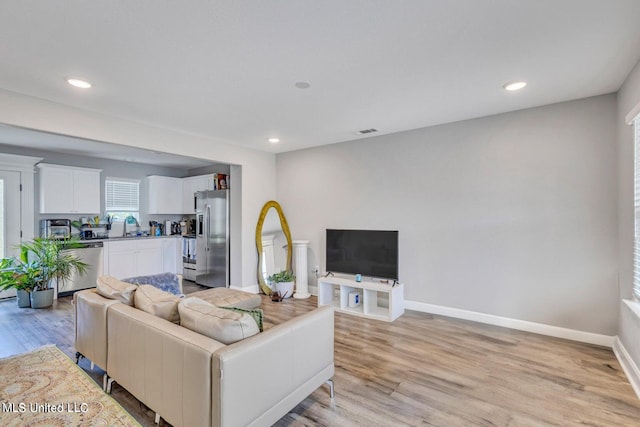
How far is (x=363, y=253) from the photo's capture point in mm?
4461

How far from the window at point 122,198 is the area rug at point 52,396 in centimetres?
396

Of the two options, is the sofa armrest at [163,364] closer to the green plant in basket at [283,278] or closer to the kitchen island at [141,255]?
the green plant in basket at [283,278]

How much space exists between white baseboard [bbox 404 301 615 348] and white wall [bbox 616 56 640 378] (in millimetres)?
237

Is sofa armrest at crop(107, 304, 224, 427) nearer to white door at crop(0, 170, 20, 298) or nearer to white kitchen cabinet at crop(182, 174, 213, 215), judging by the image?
white door at crop(0, 170, 20, 298)

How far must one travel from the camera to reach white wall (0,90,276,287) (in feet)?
9.69

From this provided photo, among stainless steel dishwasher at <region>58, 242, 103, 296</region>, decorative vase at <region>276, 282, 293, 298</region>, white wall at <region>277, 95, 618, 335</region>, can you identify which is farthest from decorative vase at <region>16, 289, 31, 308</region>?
white wall at <region>277, 95, 618, 335</region>

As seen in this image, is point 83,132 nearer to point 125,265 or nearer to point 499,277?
point 125,265

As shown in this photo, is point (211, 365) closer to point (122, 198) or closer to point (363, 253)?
point (363, 253)

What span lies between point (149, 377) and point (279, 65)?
7.61ft

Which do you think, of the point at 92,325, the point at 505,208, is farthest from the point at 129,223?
the point at 505,208

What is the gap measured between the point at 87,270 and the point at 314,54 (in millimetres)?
5568

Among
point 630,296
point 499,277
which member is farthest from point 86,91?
point 630,296

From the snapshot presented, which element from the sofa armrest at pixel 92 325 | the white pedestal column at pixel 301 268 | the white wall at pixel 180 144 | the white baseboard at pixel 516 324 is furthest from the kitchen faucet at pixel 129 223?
the white baseboard at pixel 516 324

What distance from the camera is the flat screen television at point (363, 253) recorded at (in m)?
4.23
